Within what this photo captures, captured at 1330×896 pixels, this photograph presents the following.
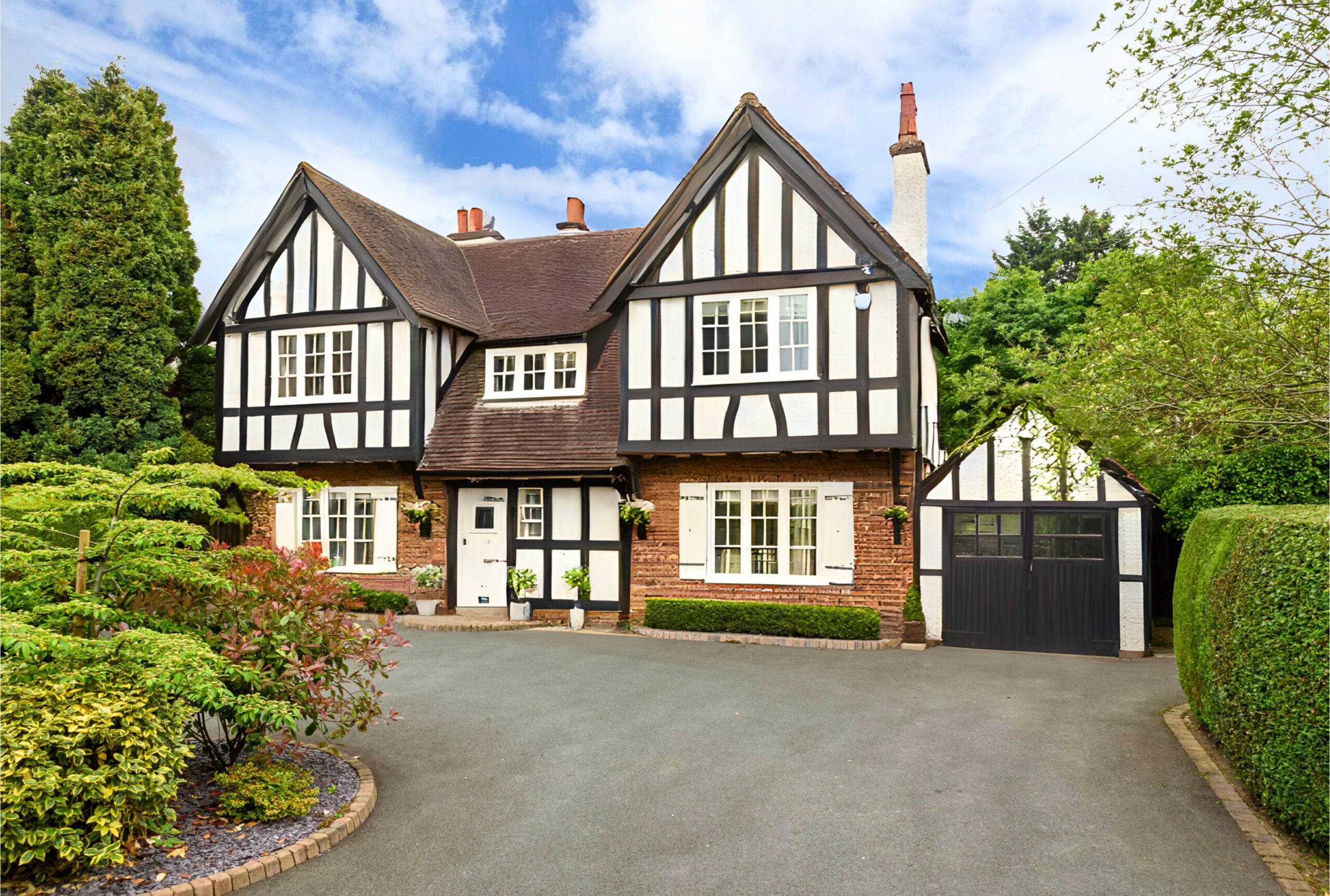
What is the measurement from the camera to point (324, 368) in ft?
52.4

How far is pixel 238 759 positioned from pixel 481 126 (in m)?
13.2

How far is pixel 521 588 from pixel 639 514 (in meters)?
2.68

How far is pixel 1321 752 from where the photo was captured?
4691mm

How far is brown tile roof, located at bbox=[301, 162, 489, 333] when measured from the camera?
612 inches

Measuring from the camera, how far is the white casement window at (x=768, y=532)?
1329cm

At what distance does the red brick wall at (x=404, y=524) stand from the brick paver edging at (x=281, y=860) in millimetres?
9865

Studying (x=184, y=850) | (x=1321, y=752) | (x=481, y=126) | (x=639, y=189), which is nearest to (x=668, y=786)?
(x=184, y=850)

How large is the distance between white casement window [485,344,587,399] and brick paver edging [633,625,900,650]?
4.78 meters

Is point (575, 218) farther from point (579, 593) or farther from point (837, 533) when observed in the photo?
point (837, 533)

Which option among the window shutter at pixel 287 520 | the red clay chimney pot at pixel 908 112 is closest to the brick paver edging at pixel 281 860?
the window shutter at pixel 287 520

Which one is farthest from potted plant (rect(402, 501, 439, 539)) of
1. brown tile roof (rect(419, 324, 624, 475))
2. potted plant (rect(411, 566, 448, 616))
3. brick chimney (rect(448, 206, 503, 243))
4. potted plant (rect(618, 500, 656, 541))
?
brick chimney (rect(448, 206, 503, 243))

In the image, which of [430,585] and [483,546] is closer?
[430,585]

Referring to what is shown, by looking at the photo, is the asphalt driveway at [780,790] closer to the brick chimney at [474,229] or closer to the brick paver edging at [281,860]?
the brick paver edging at [281,860]

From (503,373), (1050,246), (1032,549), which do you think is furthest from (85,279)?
(1050,246)
